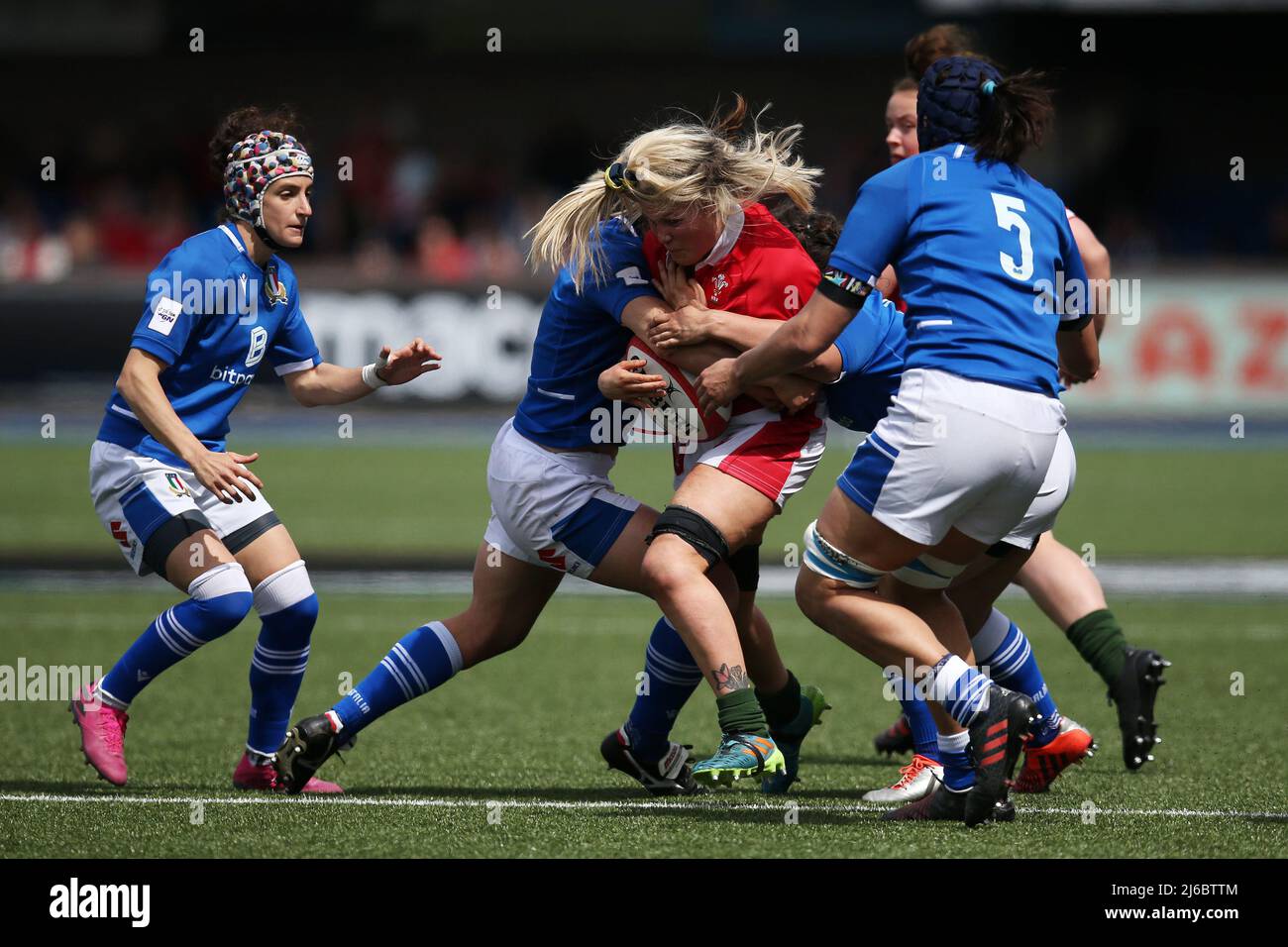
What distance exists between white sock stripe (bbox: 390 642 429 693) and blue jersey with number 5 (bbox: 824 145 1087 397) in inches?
68.9

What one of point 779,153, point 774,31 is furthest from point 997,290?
point 774,31

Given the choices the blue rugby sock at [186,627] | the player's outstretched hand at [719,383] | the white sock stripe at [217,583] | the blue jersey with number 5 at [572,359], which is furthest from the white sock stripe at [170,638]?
the player's outstretched hand at [719,383]

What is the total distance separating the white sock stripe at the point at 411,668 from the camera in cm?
524

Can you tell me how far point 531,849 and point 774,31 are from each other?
2253cm

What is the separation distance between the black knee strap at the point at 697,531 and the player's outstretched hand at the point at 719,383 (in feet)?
1.01

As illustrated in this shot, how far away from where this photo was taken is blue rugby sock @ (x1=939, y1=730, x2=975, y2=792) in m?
4.73

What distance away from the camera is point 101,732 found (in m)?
5.28

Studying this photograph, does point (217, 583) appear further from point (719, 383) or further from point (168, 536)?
point (719, 383)

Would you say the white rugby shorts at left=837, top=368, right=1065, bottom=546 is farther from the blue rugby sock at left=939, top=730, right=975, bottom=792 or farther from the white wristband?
the white wristband

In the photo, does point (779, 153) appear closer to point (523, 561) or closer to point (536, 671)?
point (523, 561)

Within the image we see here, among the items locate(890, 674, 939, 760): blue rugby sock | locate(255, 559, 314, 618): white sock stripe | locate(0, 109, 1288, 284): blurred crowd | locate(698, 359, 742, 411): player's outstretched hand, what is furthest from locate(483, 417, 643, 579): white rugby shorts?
locate(0, 109, 1288, 284): blurred crowd

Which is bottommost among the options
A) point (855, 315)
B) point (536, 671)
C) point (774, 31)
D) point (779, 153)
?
point (536, 671)

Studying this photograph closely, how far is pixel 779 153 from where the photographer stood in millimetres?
5164

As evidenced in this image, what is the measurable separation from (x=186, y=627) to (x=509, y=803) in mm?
1105
